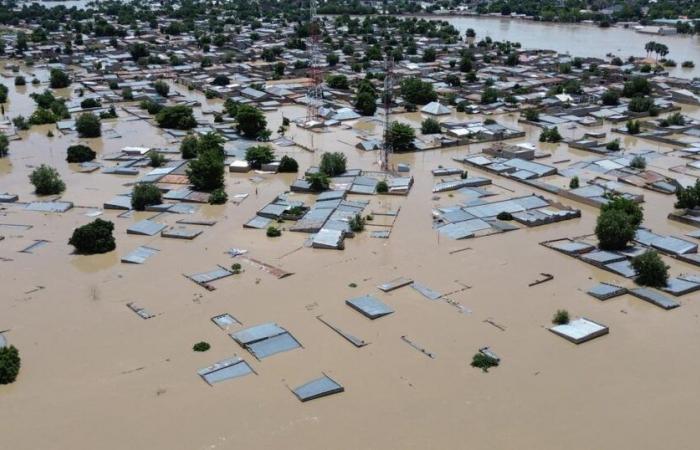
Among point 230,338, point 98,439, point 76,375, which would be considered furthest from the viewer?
point 230,338

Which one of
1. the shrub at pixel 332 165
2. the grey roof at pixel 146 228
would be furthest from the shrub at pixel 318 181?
the grey roof at pixel 146 228

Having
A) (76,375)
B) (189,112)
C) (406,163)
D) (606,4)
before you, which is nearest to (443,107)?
(406,163)

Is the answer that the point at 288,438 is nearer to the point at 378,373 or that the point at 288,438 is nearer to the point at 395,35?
the point at 378,373

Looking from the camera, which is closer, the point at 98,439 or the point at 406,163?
the point at 98,439

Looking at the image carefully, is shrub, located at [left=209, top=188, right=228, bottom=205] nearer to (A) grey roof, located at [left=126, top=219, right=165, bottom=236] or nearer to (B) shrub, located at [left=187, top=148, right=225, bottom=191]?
(B) shrub, located at [left=187, top=148, right=225, bottom=191]

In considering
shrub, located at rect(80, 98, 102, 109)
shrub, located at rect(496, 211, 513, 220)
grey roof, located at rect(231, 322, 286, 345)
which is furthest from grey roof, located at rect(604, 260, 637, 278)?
shrub, located at rect(80, 98, 102, 109)

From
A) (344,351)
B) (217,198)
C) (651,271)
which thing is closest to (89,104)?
(217,198)

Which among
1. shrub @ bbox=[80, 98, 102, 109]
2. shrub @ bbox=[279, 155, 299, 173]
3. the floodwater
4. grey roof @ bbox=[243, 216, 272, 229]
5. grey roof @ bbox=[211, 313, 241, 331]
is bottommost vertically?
the floodwater
